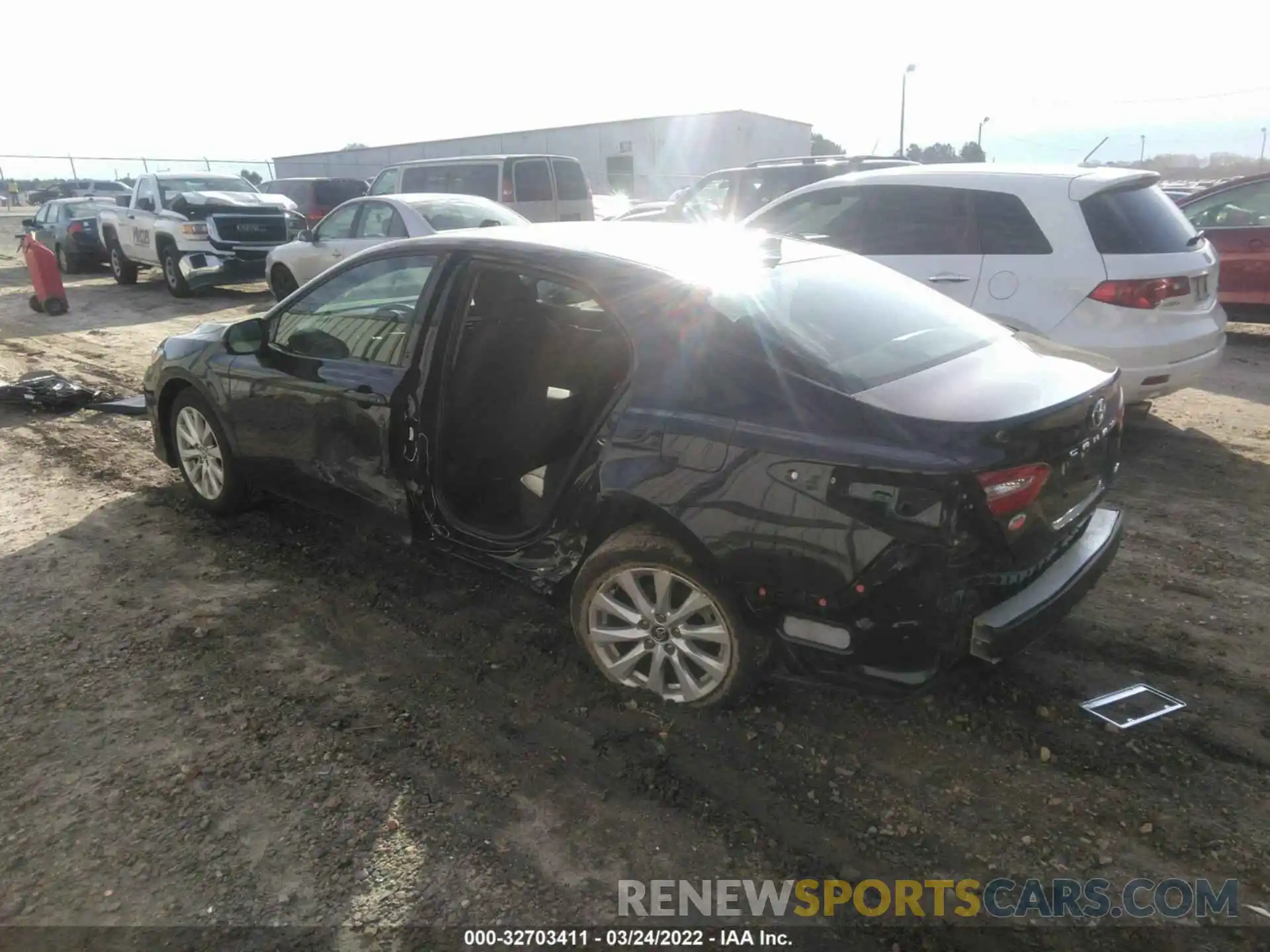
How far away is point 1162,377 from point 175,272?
1363cm

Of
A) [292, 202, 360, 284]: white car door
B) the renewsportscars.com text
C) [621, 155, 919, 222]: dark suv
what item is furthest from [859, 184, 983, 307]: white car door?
[292, 202, 360, 284]: white car door

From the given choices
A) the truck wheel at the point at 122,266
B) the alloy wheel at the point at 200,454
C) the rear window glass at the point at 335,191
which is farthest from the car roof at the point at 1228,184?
the rear window glass at the point at 335,191

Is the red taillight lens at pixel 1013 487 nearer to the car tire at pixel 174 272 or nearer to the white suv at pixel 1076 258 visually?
the white suv at pixel 1076 258

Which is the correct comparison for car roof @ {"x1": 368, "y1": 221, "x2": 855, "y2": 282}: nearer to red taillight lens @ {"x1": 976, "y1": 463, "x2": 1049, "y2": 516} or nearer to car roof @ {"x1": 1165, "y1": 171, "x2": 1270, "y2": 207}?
red taillight lens @ {"x1": 976, "y1": 463, "x2": 1049, "y2": 516}

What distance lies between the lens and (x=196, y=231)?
44.5 feet

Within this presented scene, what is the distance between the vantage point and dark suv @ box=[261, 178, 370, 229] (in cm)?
2022

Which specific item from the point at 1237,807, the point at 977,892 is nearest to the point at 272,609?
the point at 977,892

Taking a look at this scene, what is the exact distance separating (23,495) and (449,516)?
324 cm

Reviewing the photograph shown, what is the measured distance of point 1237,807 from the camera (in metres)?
2.65

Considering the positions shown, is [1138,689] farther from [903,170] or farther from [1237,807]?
[903,170]

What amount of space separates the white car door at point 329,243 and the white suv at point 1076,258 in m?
7.31

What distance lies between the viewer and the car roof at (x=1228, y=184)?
29.0 feet

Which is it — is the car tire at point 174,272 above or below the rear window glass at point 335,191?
below

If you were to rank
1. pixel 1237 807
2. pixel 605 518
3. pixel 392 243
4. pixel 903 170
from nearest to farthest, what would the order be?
pixel 1237 807 → pixel 605 518 → pixel 392 243 → pixel 903 170
